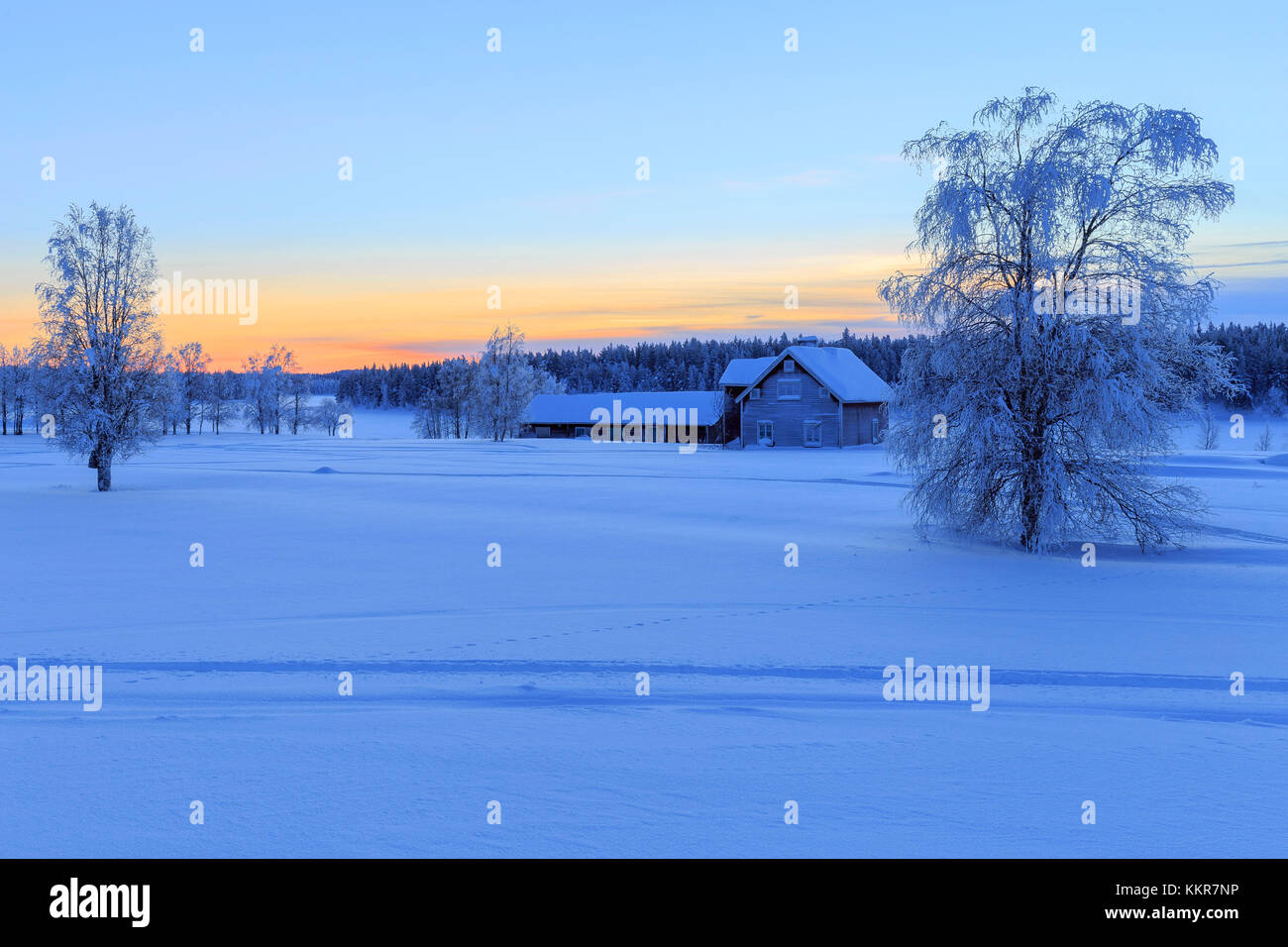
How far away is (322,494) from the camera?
32.1 metres

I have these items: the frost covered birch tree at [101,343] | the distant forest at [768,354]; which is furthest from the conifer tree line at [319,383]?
the frost covered birch tree at [101,343]

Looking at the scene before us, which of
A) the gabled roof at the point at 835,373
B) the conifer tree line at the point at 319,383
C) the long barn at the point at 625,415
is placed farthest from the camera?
the conifer tree line at the point at 319,383

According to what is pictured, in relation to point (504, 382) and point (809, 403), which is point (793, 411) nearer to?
point (809, 403)

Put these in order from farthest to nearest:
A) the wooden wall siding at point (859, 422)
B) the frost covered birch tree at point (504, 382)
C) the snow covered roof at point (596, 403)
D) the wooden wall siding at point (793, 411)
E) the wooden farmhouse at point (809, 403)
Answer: the frost covered birch tree at point (504, 382), the snow covered roof at point (596, 403), the wooden wall siding at point (859, 422), the wooden wall siding at point (793, 411), the wooden farmhouse at point (809, 403)

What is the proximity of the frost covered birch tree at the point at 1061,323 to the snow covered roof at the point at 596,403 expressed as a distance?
60.3 meters

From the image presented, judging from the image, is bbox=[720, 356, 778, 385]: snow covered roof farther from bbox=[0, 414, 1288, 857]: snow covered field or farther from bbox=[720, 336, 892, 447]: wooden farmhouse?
bbox=[0, 414, 1288, 857]: snow covered field

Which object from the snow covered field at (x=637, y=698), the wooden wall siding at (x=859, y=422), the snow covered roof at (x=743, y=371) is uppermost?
the snow covered roof at (x=743, y=371)

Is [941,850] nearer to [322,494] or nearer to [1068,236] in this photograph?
[1068,236]

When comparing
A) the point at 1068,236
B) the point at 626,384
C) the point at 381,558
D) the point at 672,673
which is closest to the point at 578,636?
the point at 672,673

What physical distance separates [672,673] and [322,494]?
24.8m

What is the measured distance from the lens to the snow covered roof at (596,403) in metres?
83.0

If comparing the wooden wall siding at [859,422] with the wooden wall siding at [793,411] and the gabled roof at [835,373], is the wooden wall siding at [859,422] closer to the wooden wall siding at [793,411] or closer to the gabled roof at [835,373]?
the gabled roof at [835,373]

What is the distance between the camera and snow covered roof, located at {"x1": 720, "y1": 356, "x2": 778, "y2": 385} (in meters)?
73.1

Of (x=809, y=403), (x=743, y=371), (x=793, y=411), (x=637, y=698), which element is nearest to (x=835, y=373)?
(x=809, y=403)
